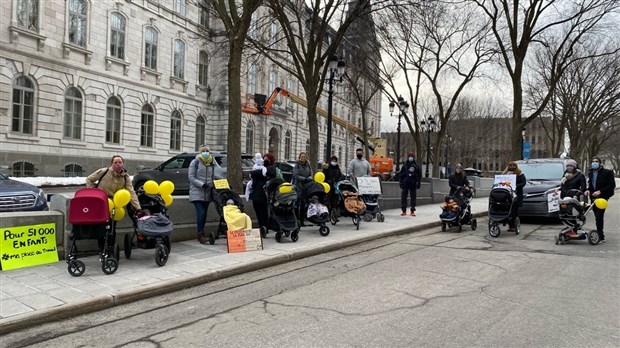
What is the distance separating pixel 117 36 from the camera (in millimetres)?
29484

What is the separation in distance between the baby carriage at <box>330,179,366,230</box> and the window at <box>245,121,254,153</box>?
31.3 m

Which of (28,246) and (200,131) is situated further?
(200,131)

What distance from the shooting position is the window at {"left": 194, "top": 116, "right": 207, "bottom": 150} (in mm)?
37956

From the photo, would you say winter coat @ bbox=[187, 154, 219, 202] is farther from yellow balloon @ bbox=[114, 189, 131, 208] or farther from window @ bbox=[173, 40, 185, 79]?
window @ bbox=[173, 40, 185, 79]

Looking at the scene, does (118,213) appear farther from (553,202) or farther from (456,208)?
(553,202)

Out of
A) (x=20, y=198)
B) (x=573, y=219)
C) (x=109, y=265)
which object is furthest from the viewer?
(x=573, y=219)

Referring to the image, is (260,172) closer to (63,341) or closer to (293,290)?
(293,290)

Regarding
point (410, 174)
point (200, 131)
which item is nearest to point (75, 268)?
point (410, 174)

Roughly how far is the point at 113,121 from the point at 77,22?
630 centimetres

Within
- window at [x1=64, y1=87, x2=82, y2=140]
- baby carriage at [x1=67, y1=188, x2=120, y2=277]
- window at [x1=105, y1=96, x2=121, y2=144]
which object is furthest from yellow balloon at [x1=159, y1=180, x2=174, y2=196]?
window at [x1=105, y1=96, x2=121, y2=144]

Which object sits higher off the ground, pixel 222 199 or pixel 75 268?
pixel 222 199

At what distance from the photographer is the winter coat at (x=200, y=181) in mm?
8961

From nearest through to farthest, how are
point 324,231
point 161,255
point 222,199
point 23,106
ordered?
point 161,255, point 222,199, point 324,231, point 23,106

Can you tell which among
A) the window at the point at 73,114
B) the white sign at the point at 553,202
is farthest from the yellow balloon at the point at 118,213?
the window at the point at 73,114
